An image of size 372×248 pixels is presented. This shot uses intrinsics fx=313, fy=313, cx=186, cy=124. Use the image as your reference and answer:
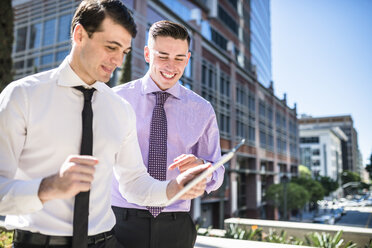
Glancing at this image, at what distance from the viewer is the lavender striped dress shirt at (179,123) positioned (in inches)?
96.3

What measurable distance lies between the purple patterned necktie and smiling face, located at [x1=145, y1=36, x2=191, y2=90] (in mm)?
264

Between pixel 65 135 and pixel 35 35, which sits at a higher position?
pixel 35 35

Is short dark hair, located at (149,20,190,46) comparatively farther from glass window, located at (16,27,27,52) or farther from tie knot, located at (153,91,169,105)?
glass window, located at (16,27,27,52)

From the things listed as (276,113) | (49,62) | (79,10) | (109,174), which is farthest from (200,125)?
(276,113)

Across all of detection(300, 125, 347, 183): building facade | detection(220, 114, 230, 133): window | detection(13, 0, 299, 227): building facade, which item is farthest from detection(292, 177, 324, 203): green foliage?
detection(300, 125, 347, 183): building facade

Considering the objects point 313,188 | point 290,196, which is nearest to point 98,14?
point 290,196

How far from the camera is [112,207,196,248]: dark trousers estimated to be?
7.18 feet

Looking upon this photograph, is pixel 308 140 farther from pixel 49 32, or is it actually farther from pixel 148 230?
pixel 148 230

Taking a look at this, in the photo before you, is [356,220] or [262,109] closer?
[262,109]

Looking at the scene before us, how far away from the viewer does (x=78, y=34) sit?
5.27ft

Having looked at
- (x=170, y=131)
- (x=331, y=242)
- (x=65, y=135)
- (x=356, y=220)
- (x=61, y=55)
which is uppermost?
(x=61, y=55)

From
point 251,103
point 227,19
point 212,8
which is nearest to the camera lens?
point 212,8

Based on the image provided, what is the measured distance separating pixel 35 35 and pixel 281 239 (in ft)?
57.3

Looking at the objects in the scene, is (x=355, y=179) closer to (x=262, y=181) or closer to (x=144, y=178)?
(x=262, y=181)
